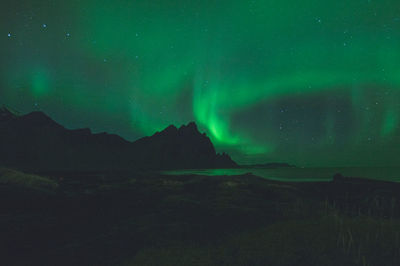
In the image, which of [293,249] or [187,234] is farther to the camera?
[187,234]

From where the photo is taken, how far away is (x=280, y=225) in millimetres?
17500

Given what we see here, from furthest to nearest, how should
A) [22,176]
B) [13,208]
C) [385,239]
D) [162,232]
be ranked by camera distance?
[22,176]
[13,208]
[162,232]
[385,239]

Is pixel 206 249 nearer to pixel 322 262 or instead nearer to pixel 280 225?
pixel 322 262

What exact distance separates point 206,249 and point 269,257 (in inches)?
145

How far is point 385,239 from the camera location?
1412 cm

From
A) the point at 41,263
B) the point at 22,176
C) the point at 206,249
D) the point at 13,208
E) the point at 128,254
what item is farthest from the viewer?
the point at 22,176

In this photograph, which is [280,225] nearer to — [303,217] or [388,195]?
[303,217]

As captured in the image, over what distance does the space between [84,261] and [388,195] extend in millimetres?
41426

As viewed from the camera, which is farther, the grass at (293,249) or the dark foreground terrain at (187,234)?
the dark foreground terrain at (187,234)

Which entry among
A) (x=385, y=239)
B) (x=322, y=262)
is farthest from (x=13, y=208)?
(x=385, y=239)

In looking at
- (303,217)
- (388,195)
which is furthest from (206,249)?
(388,195)

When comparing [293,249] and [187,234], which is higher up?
[293,249]

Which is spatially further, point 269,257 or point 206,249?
point 206,249

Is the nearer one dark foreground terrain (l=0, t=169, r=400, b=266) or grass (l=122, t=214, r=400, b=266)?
grass (l=122, t=214, r=400, b=266)
